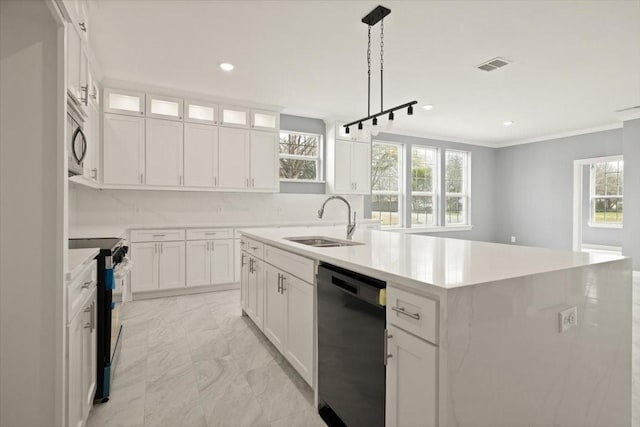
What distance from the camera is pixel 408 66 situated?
369 cm

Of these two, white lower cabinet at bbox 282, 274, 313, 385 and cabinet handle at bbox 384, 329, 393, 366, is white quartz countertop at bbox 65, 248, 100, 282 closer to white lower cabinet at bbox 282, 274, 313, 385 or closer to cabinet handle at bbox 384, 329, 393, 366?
white lower cabinet at bbox 282, 274, 313, 385

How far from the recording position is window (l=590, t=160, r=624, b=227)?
6887 mm

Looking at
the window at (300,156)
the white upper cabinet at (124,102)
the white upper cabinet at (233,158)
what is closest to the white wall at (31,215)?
the white upper cabinet at (124,102)

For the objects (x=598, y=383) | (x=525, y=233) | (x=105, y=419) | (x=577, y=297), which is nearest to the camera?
(x=577, y=297)

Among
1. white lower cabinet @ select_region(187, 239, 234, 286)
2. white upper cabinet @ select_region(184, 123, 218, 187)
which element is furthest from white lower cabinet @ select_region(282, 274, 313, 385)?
white upper cabinet @ select_region(184, 123, 218, 187)

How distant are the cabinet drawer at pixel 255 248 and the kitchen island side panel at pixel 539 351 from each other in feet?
6.19

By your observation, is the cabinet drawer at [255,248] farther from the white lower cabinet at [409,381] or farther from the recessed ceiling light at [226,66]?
the recessed ceiling light at [226,66]

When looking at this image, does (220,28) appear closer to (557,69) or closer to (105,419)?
(105,419)

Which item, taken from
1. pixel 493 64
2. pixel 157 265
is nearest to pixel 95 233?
pixel 157 265

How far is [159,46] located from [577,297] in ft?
12.4

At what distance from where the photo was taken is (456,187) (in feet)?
25.5

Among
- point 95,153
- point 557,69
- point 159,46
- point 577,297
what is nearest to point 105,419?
point 577,297

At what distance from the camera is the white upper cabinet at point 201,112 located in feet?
15.1

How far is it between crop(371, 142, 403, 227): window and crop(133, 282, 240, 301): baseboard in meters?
3.19
